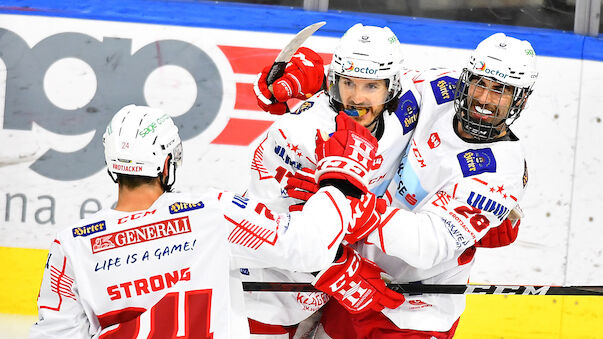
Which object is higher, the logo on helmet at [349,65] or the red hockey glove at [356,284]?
the logo on helmet at [349,65]

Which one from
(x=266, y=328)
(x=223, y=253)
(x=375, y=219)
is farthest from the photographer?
(x=266, y=328)

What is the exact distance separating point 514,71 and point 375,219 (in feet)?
2.05

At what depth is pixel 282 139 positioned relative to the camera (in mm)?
2695

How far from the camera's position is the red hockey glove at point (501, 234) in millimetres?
2803

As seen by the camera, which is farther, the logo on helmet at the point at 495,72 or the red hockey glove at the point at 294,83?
the red hockey glove at the point at 294,83

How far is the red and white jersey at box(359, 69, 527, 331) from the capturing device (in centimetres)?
251

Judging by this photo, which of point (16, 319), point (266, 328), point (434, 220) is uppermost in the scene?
point (434, 220)

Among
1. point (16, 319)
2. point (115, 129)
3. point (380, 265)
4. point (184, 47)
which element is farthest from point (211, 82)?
point (115, 129)

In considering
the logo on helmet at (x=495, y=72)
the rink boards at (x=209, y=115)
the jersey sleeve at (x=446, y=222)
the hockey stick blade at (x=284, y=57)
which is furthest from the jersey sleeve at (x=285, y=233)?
the rink boards at (x=209, y=115)

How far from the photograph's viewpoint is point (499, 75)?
8.55 ft

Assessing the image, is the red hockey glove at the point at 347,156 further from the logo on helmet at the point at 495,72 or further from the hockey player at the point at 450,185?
the logo on helmet at the point at 495,72

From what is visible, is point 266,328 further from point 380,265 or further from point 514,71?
point 514,71

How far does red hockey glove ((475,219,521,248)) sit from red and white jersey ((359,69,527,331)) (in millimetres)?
80

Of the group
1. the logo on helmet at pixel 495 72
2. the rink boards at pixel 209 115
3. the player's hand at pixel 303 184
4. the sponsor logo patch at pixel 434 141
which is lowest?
the rink boards at pixel 209 115
